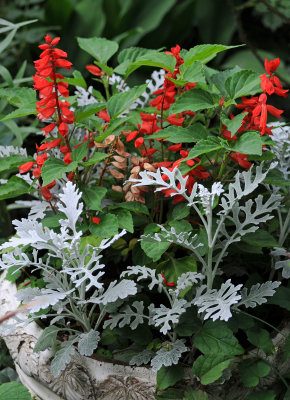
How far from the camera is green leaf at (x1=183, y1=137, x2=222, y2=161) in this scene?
28.6 inches

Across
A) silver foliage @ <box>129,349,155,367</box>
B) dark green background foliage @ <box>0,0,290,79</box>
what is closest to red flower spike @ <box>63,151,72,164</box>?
silver foliage @ <box>129,349,155,367</box>

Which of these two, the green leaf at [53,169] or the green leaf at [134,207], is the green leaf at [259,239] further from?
the green leaf at [53,169]

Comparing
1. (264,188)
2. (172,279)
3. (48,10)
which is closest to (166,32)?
(48,10)

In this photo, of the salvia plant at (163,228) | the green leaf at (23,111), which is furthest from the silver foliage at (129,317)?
the green leaf at (23,111)

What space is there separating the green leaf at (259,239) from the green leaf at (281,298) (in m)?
0.08

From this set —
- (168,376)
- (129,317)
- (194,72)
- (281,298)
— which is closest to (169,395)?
(168,376)

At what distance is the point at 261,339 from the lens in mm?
776

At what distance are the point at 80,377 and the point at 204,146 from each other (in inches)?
15.0

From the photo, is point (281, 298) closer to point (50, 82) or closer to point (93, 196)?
point (93, 196)

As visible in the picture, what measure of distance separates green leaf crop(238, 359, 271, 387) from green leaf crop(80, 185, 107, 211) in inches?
12.2

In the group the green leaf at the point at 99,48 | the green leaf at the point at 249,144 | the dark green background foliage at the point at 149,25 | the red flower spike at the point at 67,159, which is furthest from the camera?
the dark green background foliage at the point at 149,25

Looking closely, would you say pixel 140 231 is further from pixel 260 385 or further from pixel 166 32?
pixel 166 32

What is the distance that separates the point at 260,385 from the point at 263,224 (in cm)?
29

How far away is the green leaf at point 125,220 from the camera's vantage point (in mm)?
790
